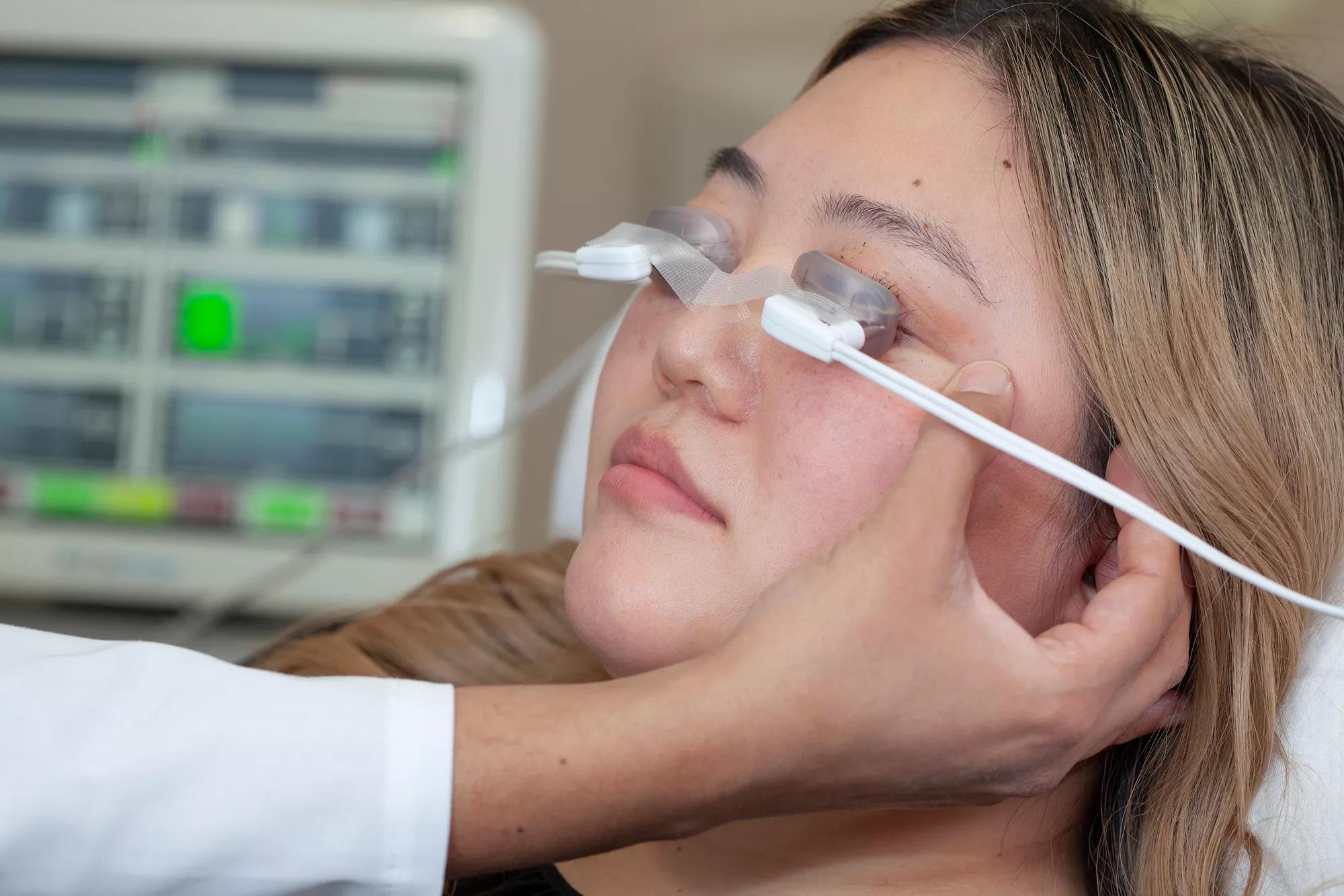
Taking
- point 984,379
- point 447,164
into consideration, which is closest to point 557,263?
point 984,379

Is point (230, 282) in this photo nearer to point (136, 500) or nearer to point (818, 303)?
point (136, 500)

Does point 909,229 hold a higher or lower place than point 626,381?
higher

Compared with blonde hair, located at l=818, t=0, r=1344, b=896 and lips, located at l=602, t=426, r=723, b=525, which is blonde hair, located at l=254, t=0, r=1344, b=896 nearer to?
blonde hair, located at l=818, t=0, r=1344, b=896

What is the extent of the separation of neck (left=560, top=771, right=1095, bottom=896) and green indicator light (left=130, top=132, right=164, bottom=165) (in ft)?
4.27

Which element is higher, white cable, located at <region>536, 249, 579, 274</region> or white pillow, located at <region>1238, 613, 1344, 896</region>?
white cable, located at <region>536, 249, 579, 274</region>

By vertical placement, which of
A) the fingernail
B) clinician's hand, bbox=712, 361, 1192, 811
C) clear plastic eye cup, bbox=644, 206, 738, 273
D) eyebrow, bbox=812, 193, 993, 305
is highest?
eyebrow, bbox=812, 193, 993, 305

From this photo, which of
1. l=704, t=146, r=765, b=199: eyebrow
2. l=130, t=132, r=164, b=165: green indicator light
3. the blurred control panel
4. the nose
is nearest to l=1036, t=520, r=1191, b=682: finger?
the nose

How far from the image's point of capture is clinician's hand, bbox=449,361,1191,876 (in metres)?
0.50

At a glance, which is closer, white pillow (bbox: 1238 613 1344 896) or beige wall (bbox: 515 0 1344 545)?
white pillow (bbox: 1238 613 1344 896)

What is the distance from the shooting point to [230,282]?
1.66m

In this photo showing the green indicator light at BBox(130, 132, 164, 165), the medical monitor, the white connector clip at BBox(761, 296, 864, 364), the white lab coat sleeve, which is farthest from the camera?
the green indicator light at BBox(130, 132, 164, 165)

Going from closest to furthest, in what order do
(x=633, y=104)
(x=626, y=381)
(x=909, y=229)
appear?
1. (x=909, y=229)
2. (x=626, y=381)
3. (x=633, y=104)

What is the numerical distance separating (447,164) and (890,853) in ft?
3.81

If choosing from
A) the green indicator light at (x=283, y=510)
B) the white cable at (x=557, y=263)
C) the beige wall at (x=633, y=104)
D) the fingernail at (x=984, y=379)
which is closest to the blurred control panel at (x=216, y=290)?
the green indicator light at (x=283, y=510)
